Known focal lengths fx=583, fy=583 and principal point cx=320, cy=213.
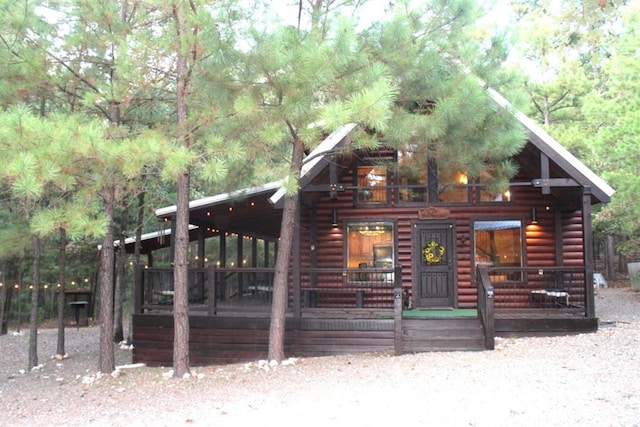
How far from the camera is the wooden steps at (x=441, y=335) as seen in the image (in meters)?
9.63

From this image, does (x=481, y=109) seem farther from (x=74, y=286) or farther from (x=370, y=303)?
(x=74, y=286)

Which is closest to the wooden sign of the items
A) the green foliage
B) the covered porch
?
the covered porch

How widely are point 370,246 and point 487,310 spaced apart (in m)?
3.70

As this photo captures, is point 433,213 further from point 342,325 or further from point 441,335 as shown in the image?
point 342,325

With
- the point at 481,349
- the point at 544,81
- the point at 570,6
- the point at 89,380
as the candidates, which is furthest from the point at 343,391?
the point at 570,6

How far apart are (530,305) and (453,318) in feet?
9.00

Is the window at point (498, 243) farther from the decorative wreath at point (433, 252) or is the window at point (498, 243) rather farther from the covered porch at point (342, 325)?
the decorative wreath at point (433, 252)

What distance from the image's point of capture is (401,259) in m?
12.4

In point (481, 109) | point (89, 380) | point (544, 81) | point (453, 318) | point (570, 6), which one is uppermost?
point (570, 6)

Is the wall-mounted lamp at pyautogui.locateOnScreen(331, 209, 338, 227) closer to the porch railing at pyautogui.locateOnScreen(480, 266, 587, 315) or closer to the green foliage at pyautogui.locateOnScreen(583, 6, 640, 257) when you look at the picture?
the porch railing at pyautogui.locateOnScreen(480, 266, 587, 315)

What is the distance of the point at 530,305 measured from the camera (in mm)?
11969

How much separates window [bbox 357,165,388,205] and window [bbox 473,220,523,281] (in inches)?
81.5

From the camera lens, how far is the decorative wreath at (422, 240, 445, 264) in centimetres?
1239

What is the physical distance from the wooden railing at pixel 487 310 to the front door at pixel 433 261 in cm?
219
